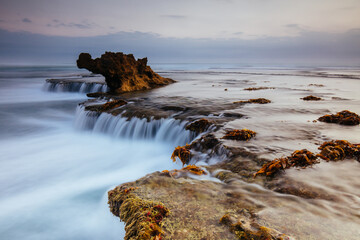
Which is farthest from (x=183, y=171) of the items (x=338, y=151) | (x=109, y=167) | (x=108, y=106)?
(x=108, y=106)

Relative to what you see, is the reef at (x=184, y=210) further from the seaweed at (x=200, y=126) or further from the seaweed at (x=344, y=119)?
the seaweed at (x=344, y=119)

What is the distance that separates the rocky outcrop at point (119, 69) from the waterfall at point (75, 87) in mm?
4419

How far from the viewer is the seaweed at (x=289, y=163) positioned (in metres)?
3.64

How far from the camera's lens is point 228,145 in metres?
5.01

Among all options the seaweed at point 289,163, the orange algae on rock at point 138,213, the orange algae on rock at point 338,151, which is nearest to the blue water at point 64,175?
the orange algae on rock at point 138,213

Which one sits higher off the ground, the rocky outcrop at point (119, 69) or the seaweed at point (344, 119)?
A: the rocky outcrop at point (119, 69)

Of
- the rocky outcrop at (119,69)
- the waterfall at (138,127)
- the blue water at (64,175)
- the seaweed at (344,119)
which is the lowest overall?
the blue water at (64,175)

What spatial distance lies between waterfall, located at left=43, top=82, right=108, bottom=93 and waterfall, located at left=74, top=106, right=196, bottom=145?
10.6 m

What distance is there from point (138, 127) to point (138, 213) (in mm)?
6865

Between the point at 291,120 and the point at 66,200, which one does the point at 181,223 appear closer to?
the point at 66,200

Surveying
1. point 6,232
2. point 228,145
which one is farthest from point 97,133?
point 228,145

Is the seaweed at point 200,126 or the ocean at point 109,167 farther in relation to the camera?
the seaweed at point 200,126

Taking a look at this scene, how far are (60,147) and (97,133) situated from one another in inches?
67.5

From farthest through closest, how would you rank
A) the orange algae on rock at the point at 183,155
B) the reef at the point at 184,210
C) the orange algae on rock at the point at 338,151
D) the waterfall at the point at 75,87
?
the waterfall at the point at 75,87, the orange algae on rock at the point at 183,155, the orange algae on rock at the point at 338,151, the reef at the point at 184,210
